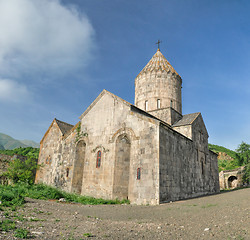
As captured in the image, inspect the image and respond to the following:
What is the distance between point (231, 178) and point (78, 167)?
35074mm

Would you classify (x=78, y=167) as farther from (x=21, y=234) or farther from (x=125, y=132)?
(x=21, y=234)

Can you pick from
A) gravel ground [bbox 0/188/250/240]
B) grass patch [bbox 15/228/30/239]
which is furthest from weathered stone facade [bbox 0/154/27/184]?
grass patch [bbox 15/228/30/239]

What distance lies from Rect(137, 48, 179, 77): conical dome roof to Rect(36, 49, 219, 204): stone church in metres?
0.12

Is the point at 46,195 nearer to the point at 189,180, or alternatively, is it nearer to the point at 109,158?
the point at 109,158

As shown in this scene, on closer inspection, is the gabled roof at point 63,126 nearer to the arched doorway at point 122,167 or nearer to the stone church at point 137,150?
the stone church at point 137,150

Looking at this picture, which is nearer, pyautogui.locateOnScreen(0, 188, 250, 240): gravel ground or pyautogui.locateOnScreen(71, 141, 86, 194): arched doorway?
pyautogui.locateOnScreen(0, 188, 250, 240): gravel ground

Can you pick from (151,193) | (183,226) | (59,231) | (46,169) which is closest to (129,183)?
(151,193)

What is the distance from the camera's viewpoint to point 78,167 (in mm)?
18203

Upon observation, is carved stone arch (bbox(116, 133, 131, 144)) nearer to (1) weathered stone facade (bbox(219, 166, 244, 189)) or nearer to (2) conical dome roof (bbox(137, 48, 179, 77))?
(2) conical dome roof (bbox(137, 48, 179, 77))

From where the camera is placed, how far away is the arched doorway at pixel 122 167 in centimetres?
1449

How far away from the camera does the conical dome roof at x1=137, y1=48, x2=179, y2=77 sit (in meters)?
23.9

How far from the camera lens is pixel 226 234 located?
574 cm

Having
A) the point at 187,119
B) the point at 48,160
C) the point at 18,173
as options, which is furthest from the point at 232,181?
the point at 18,173

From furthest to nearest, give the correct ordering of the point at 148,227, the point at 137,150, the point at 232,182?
the point at 232,182
the point at 137,150
the point at 148,227
